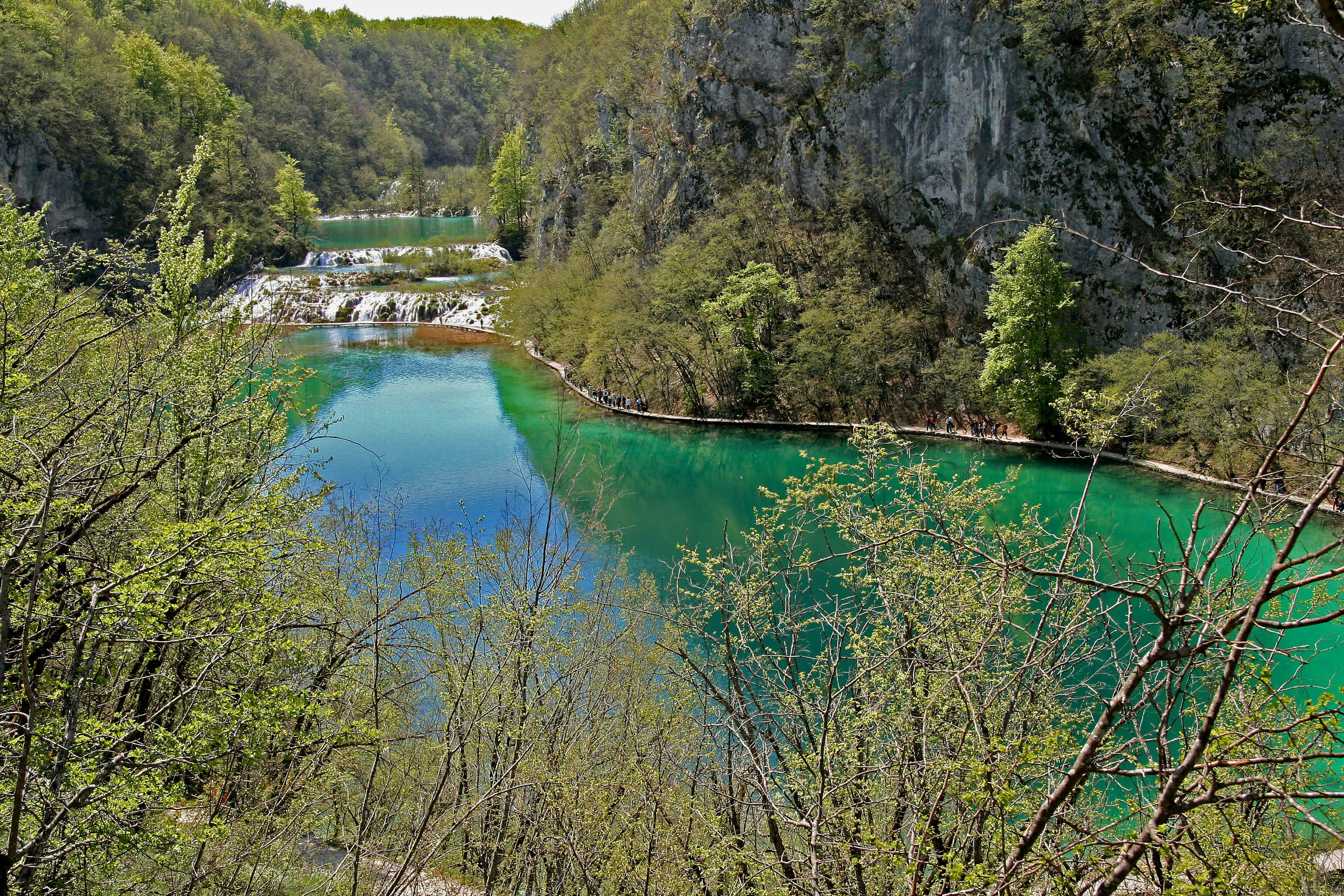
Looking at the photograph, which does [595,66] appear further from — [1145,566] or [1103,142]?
[1145,566]

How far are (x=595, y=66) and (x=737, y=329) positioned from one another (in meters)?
34.2

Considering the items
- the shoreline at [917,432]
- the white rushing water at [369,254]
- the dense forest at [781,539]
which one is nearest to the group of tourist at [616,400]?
the shoreline at [917,432]

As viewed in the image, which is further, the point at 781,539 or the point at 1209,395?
the point at 1209,395

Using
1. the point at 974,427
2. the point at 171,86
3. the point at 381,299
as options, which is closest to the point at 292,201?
the point at 171,86

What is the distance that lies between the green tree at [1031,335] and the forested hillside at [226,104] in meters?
27.4

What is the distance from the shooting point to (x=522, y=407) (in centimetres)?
3934

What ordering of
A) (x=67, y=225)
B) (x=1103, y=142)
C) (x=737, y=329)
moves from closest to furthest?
(x=1103, y=142), (x=737, y=329), (x=67, y=225)

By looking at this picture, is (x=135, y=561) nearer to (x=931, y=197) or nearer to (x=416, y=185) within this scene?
(x=931, y=197)

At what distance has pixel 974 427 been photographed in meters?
35.1

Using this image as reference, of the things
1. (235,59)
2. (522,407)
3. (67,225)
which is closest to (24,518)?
(522,407)

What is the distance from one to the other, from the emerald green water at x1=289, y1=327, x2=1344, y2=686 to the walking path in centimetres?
53

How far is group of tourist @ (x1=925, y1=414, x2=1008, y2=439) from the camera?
34250 millimetres

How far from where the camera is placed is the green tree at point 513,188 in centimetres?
7481

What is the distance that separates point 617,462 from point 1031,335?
56.9ft
